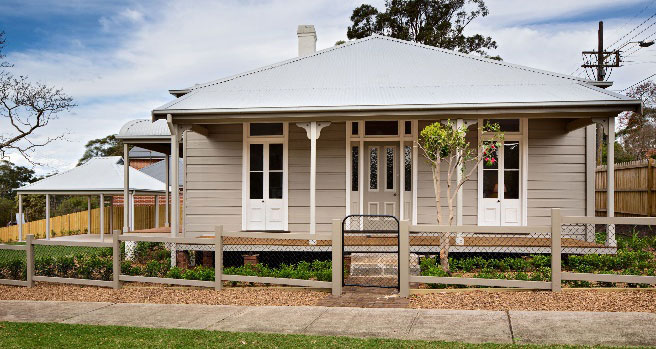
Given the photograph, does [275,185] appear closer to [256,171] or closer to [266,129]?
[256,171]

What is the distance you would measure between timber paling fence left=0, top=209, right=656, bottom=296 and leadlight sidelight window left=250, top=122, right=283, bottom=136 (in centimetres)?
258

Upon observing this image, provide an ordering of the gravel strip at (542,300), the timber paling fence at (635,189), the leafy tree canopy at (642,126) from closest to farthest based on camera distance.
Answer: the gravel strip at (542,300) < the timber paling fence at (635,189) < the leafy tree canopy at (642,126)

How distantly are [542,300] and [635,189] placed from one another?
10.00 m

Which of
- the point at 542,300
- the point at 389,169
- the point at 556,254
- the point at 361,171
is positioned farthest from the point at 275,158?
the point at 542,300

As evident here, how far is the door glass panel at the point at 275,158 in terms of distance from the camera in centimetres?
1316

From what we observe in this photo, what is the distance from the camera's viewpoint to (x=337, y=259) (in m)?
8.68

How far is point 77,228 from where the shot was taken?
28.6m

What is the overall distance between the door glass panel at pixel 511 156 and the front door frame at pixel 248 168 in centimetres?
484

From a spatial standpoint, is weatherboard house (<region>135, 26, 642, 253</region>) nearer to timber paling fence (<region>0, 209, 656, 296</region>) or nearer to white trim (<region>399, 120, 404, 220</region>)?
white trim (<region>399, 120, 404, 220</region>)

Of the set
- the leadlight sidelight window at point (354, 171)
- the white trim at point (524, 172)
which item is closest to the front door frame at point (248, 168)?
the leadlight sidelight window at point (354, 171)

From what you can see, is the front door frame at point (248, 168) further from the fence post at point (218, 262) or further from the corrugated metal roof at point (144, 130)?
the fence post at point (218, 262)

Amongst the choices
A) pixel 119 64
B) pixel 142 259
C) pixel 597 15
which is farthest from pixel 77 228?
pixel 597 15

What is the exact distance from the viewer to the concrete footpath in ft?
20.0

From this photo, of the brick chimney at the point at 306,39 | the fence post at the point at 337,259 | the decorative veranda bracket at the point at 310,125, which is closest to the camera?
the fence post at the point at 337,259
